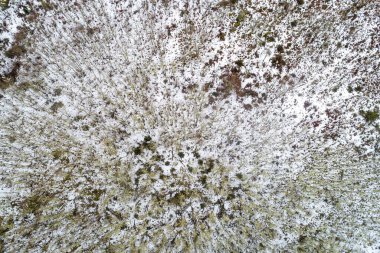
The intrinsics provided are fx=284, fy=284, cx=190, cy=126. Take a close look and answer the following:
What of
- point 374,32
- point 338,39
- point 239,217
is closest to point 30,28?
point 239,217

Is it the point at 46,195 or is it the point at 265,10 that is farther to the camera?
the point at 265,10

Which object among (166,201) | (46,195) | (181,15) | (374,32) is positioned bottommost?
(166,201)

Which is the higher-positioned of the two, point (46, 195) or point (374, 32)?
point (374, 32)

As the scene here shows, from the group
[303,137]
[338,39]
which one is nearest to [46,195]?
[303,137]

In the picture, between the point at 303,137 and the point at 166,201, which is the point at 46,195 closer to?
the point at 166,201

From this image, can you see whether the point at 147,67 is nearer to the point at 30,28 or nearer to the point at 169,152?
the point at 169,152

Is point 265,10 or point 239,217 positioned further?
point 265,10
